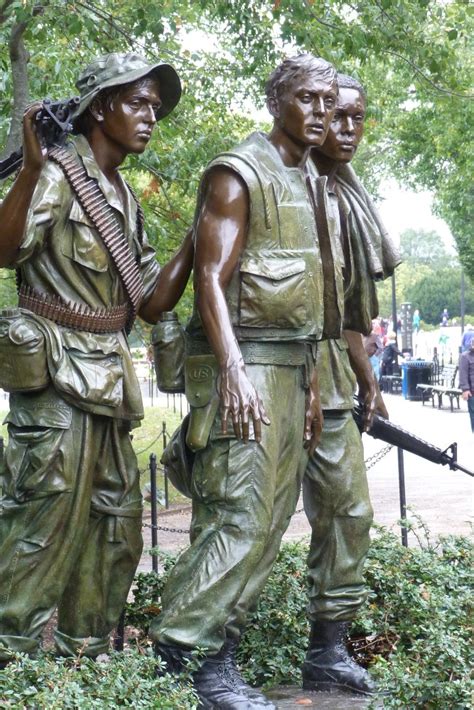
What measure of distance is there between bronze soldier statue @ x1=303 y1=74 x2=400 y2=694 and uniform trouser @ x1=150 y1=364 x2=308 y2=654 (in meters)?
0.49

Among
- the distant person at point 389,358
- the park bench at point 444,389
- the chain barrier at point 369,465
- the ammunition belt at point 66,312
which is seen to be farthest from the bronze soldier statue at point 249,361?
the distant person at point 389,358

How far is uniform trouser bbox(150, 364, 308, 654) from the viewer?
5027 mm

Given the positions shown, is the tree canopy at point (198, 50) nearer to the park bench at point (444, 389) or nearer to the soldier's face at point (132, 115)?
the soldier's face at point (132, 115)

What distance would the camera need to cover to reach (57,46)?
9.80 meters

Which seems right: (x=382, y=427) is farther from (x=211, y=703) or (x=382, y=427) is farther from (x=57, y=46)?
(x=57, y=46)

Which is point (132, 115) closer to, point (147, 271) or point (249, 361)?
point (147, 271)

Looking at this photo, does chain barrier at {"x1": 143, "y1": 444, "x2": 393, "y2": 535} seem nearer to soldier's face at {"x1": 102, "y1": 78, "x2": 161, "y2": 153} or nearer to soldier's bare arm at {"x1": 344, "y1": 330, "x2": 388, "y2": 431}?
soldier's bare arm at {"x1": 344, "y1": 330, "x2": 388, "y2": 431}

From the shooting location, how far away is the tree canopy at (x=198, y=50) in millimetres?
9172

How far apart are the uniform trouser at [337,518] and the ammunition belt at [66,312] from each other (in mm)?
1137

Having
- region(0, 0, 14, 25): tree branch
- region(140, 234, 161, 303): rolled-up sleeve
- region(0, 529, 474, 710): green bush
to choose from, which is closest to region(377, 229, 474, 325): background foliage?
region(0, 0, 14, 25): tree branch

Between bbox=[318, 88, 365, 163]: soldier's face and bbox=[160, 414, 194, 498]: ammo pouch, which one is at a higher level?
bbox=[318, 88, 365, 163]: soldier's face

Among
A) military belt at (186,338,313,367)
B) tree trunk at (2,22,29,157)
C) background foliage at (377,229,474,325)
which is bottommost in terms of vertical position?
military belt at (186,338,313,367)

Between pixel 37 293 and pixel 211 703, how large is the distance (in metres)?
1.70

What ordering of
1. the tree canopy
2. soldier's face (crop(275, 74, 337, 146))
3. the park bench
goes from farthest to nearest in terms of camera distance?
the park bench
the tree canopy
soldier's face (crop(275, 74, 337, 146))
